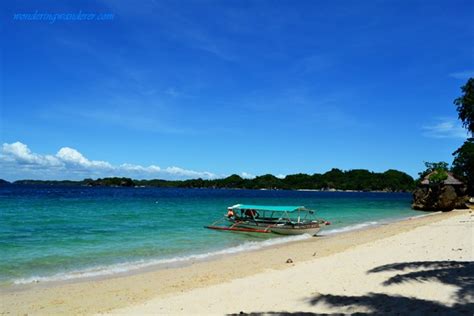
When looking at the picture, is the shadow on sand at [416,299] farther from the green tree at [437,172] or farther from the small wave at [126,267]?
the green tree at [437,172]

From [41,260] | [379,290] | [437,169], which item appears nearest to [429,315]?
[379,290]

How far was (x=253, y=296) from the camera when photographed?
8719 millimetres

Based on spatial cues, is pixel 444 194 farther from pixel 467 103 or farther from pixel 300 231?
pixel 300 231

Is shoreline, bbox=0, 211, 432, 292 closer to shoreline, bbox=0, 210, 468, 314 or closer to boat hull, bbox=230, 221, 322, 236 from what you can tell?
shoreline, bbox=0, 210, 468, 314

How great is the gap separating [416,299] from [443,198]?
4494 cm

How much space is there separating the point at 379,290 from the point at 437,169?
46.2 m

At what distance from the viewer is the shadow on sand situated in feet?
21.4

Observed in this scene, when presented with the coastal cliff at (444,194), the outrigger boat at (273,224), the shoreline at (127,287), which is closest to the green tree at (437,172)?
the coastal cliff at (444,194)

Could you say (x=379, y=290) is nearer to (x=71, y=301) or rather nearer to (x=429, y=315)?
(x=429, y=315)

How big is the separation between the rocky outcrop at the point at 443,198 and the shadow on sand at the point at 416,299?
4083cm

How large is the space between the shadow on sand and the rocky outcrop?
134 ft

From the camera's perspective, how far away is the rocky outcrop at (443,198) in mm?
46500

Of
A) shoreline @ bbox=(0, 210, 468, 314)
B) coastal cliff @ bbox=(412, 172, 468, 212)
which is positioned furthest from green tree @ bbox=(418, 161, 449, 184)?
shoreline @ bbox=(0, 210, 468, 314)

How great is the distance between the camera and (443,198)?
1843 inches
